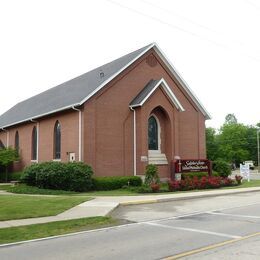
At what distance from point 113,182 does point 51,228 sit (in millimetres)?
14924

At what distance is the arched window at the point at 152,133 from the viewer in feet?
103

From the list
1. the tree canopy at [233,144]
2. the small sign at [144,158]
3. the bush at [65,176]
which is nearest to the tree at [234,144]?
the tree canopy at [233,144]

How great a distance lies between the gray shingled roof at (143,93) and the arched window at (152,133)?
212 cm

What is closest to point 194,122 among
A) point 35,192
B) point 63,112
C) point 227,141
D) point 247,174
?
point 247,174

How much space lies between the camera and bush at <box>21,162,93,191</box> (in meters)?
24.9

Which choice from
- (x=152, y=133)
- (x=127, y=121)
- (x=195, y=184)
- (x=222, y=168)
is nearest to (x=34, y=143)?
(x=127, y=121)

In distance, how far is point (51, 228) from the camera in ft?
37.8

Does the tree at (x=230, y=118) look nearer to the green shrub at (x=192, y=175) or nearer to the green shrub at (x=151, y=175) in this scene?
the green shrub at (x=192, y=175)

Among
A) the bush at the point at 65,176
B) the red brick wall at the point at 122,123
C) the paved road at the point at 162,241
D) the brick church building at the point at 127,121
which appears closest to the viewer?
the paved road at the point at 162,241

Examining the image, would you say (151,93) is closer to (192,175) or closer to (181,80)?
(181,80)

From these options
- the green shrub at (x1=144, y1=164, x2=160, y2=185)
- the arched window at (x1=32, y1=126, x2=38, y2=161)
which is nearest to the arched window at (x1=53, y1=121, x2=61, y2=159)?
the arched window at (x1=32, y1=126, x2=38, y2=161)

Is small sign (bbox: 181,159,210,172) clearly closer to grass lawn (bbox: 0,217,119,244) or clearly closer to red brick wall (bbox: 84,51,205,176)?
red brick wall (bbox: 84,51,205,176)

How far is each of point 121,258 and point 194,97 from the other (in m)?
28.3

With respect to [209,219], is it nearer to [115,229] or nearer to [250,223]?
[250,223]
